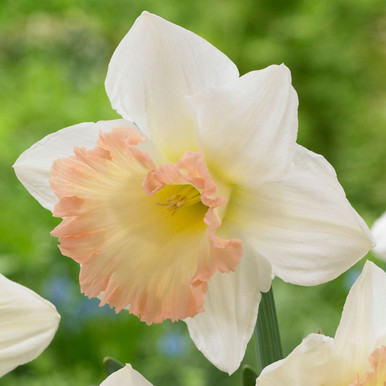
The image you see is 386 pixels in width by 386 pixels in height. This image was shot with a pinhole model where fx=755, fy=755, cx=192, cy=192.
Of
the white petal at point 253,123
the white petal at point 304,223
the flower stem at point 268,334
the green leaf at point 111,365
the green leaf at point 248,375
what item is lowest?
the green leaf at point 111,365

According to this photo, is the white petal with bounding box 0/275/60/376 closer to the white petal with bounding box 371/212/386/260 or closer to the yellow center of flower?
the yellow center of flower

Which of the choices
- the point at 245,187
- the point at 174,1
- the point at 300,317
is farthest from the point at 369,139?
the point at 245,187

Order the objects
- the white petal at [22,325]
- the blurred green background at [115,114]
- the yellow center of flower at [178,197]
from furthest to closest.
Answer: the blurred green background at [115,114]
the yellow center of flower at [178,197]
the white petal at [22,325]

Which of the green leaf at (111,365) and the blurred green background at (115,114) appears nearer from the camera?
the green leaf at (111,365)

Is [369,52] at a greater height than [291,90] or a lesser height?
lesser

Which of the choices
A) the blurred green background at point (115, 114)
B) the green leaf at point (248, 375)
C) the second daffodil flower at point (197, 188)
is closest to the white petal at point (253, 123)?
the second daffodil flower at point (197, 188)

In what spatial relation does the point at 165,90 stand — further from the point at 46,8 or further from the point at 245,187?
the point at 46,8

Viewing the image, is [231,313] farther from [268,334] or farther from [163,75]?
[163,75]

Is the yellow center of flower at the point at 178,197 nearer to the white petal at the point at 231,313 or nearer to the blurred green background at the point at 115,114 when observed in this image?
the white petal at the point at 231,313

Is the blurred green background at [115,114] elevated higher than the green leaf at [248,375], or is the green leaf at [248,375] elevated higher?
the green leaf at [248,375]
